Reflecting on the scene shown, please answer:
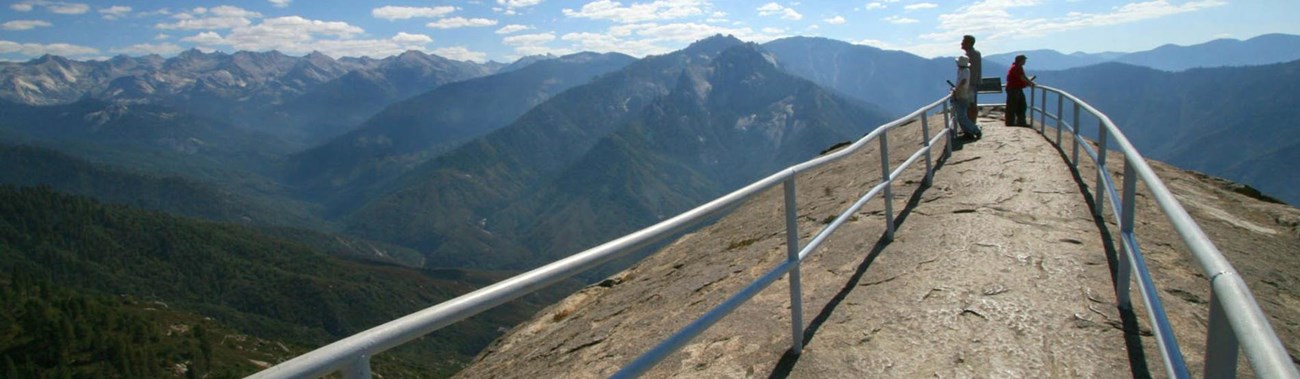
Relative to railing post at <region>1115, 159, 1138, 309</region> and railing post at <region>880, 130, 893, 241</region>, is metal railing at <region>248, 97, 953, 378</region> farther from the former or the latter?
railing post at <region>880, 130, 893, 241</region>

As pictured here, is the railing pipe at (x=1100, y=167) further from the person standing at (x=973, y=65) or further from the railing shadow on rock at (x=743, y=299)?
the person standing at (x=973, y=65)

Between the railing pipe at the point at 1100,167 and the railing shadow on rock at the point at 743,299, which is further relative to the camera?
the railing pipe at the point at 1100,167

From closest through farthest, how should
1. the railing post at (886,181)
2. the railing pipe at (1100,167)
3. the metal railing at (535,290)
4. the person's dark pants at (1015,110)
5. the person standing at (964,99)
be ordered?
1. the metal railing at (535,290)
2. the railing pipe at (1100,167)
3. the railing post at (886,181)
4. the person standing at (964,99)
5. the person's dark pants at (1015,110)

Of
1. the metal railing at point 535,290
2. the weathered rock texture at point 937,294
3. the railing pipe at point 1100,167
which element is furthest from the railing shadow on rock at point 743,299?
the railing pipe at point 1100,167

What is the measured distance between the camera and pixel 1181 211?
9.99 feet

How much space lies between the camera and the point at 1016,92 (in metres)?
19.3

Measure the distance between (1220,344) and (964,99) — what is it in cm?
1520

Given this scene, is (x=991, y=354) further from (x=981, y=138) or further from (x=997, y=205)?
(x=981, y=138)

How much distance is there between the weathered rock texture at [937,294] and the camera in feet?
16.8

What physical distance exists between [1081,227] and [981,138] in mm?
9375

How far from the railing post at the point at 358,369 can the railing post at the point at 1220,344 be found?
103 inches

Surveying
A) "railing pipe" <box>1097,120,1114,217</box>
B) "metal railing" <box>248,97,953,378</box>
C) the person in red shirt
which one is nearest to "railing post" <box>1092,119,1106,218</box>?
"railing pipe" <box>1097,120,1114,217</box>

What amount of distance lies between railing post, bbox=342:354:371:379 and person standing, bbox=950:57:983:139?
16000mm

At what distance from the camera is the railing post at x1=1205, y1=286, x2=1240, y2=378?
7.02 feet
